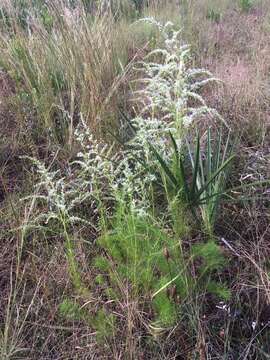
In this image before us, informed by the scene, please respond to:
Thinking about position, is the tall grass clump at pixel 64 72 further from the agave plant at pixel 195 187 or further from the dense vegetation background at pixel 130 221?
the agave plant at pixel 195 187

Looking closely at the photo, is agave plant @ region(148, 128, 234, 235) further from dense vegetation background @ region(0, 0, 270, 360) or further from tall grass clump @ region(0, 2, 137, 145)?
tall grass clump @ region(0, 2, 137, 145)

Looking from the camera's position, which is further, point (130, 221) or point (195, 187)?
point (195, 187)

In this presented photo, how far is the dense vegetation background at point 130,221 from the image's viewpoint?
184 cm

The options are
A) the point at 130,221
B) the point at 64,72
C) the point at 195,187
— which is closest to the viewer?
the point at 130,221

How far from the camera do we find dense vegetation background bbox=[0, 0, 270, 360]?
1836 mm

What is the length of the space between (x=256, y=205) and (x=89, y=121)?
4.37 feet

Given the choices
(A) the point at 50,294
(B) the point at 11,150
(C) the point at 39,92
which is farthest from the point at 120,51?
(A) the point at 50,294

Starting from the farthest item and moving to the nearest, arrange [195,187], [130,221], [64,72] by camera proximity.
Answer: [64,72] → [195,187] → [130,221]

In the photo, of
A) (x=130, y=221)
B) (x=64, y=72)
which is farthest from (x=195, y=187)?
(x=64, y=72)

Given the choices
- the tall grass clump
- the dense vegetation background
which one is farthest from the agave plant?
the tall grass clump

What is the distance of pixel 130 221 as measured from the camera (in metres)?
2.00

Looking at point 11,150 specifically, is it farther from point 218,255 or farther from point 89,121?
point 218,255

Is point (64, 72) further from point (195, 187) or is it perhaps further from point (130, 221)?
point (130, 221)

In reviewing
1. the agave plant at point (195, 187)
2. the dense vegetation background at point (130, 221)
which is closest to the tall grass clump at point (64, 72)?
the dense vegetation background at point (130, 221)
